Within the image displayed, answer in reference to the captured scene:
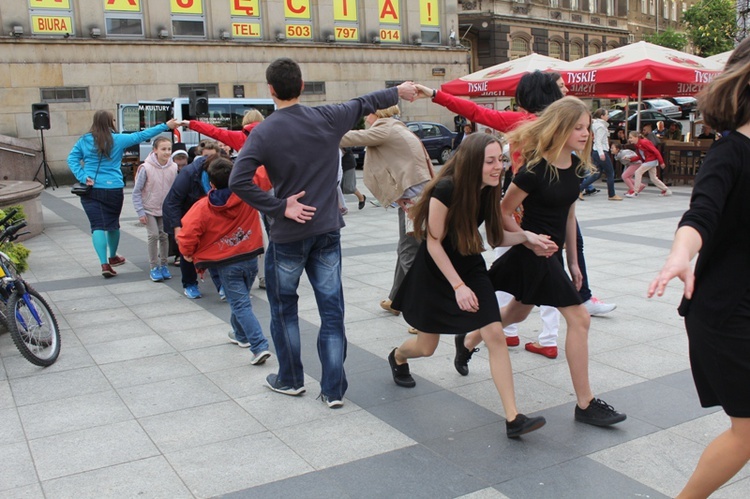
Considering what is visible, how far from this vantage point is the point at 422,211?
412cm

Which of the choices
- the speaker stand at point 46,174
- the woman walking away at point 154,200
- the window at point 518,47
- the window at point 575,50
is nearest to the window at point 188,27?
the speaker stand at point 46,174

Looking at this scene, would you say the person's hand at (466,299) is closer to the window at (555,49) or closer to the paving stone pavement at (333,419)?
the paving stone pavement at (333,419)

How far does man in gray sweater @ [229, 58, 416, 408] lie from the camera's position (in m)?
4.18

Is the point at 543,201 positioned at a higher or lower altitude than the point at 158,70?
lower

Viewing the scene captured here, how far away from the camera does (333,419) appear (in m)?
4.34

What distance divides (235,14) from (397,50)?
7.29 metres

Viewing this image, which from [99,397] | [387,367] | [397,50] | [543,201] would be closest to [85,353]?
[99,397]

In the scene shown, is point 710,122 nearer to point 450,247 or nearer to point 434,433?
point 450,247

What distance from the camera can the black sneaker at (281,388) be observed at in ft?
15.4

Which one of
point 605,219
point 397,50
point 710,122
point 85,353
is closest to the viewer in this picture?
point 710,122

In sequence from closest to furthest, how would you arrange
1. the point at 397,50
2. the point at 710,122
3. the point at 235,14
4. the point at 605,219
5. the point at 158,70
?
the point at 710,122, the point at 605,219, the point at 158,70, the point at 235,14, the point at 397,50

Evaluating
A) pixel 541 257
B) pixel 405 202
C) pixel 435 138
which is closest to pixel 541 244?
pixel 541 257

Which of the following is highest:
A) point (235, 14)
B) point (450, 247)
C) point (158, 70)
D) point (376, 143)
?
point (235, 14)

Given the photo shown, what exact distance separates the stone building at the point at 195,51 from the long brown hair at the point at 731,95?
24350 mm
